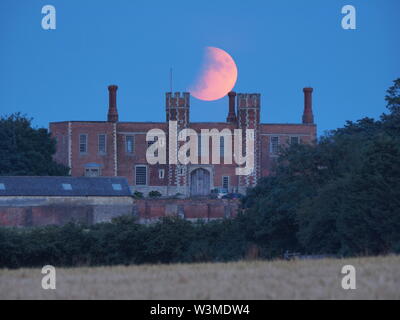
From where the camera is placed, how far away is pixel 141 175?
69438mm

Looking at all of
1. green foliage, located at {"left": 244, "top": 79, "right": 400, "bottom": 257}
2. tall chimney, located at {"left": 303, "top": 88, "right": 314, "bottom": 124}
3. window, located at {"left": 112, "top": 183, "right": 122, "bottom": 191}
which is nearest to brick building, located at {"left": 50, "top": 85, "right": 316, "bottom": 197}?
tall chimney, located at {"left": 303, "top": 88, "right": 314, "bottom": 124}

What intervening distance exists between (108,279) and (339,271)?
14.0ft

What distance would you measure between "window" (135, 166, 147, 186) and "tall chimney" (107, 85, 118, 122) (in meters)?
4.50

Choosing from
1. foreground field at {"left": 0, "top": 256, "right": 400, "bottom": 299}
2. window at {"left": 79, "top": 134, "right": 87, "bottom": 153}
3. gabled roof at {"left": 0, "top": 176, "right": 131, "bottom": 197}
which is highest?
window at {"left": 79, "top": 134, "right": 87, "bottom": 153}

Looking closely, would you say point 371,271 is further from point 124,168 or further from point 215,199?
point 124,168

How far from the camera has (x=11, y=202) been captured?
5078 centimetres

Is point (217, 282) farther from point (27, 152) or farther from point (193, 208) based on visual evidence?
point (27, 152)

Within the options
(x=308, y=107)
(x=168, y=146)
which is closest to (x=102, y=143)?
(x=168, y=146)

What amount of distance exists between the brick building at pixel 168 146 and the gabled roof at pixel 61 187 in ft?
46.9

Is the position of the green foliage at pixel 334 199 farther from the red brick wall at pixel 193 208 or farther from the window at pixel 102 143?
the window at pixel 102 143

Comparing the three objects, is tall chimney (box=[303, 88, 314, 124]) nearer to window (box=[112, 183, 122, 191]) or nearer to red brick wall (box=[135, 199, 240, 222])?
red brick wall (box=[135, 199, 240, 222])

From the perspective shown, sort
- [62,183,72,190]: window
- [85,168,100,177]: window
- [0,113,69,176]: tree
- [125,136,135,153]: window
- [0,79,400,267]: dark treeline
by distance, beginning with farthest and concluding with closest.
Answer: [125,136,135,153]: window, [85,168,100,177]: window, [0,113,69,176]: tree, [62,183,72,190]: window, [0,79,400,267]: dark treeline

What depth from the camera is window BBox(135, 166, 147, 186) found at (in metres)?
69.3
